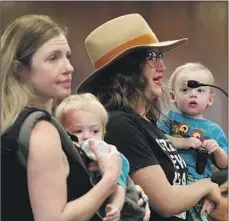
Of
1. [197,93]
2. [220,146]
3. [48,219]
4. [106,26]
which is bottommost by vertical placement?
[220,146]

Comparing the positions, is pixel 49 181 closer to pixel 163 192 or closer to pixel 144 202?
pixel 144 202

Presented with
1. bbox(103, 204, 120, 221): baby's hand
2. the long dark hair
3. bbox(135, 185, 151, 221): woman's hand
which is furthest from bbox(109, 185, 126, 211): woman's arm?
the long dark hair

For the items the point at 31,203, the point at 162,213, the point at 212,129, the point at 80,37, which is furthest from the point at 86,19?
the point at 31,203

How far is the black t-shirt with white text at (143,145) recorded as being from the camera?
2070mm

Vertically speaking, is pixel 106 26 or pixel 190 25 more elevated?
pixel 106 26

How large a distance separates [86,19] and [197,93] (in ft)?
1.92

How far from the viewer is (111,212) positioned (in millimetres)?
1749

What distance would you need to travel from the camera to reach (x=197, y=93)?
2717 millimetres

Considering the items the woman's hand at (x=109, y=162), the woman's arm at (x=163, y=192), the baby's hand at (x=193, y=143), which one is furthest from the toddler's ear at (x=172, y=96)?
the woman's hand at (x=109, y=162)

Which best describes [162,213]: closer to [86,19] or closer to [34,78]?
[34,78]

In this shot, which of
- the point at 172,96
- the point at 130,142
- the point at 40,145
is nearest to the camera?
the point at 40,145

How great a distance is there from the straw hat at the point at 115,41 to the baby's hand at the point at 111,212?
65 cm

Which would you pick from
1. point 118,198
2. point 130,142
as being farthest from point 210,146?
point 118,198

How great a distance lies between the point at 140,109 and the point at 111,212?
Answer: 1.98ft
